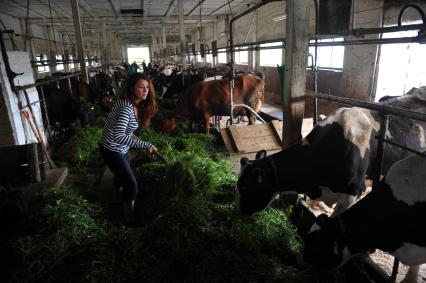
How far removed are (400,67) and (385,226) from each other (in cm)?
770

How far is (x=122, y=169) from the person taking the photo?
13.1ft

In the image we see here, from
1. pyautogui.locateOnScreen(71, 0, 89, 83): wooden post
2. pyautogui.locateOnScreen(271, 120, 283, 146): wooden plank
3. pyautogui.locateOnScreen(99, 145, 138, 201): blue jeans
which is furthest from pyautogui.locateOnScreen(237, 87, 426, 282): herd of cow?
pyautogui.locateOnScreen(71, 0, 89, 83): wooden post

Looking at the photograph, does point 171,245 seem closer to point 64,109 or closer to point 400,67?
point 64,109

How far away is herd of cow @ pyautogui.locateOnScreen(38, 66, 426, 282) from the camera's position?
2492mm

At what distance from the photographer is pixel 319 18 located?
3.60 metres

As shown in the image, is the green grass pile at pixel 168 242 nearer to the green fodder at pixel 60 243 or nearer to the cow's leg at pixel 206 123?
the green fodder at pixel 60 243

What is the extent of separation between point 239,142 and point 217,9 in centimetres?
1528

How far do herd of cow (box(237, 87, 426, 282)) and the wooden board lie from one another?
244cm

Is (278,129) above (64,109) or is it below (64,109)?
below

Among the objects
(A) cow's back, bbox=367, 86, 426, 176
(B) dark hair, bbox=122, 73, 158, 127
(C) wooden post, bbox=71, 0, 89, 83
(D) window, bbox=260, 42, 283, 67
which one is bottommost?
(A) cow's back, bbox=367, 86, 426, 176

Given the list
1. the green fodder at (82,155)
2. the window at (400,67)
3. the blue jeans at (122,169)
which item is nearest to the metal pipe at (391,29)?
the blue jeans at (122,169)

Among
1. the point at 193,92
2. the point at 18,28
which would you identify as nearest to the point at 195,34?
the point at 18,28

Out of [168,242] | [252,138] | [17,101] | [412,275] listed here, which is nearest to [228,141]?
[252,138]

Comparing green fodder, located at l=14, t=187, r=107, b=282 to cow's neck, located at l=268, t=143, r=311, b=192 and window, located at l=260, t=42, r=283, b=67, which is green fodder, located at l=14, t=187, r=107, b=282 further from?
window, located at l=260, t=42, r=283, b=67
